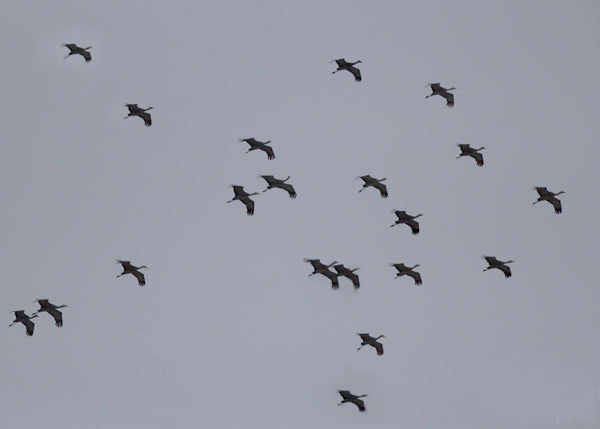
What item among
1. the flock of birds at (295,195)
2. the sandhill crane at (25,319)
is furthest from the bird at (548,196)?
the sandhill crane at (25,319)

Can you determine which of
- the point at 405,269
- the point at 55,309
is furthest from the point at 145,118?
the point at 405,269

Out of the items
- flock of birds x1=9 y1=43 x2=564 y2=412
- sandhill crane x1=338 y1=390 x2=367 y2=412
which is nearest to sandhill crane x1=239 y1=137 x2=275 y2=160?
flock of birds x1=9 y1=43 x2=564 y2=412

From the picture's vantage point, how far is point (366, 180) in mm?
158875

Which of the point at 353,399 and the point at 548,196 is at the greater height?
the point at 548,196

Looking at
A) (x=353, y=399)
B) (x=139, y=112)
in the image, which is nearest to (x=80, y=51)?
(x=139, y=112)

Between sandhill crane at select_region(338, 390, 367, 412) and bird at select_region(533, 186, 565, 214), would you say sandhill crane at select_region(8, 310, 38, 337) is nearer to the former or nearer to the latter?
sandhill crane at select_region(338, 390, 367, 412)

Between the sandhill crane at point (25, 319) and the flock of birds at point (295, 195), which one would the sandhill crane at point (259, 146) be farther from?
the sandhill crane at point (25, 319)

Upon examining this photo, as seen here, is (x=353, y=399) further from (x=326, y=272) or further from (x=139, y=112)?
(x=139, y=112)

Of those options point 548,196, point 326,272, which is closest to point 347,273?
point 326,272

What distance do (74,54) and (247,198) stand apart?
23710 millimetres

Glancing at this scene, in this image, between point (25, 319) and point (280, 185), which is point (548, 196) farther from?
point (25, 319)

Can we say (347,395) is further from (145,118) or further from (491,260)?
(145,118)

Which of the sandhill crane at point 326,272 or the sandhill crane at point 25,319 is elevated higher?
the sandhill crane at point 326,272

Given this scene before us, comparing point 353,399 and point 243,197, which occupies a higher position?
point 243,197
